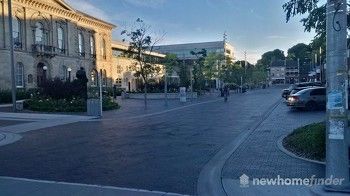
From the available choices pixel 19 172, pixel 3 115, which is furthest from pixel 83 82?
pixel 19 172

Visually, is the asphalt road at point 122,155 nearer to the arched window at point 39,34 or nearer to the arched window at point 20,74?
the arched window at point 20,74

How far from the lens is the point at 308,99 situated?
2759 centimetres

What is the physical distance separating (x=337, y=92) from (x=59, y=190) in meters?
5.16

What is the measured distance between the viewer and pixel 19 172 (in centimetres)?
988

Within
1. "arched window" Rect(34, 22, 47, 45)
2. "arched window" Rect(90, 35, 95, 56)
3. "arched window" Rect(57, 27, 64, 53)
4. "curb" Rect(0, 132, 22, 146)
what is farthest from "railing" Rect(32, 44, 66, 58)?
"curb" Rect(0, 132, 22, 146)

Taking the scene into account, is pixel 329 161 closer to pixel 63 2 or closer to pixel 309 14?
pixel 309 14

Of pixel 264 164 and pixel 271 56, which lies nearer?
pixel 264 164

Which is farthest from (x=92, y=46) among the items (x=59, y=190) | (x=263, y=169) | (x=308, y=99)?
(x=59, y=190)

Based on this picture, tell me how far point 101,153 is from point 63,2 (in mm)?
55968

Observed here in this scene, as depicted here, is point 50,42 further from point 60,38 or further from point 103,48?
point 103,48

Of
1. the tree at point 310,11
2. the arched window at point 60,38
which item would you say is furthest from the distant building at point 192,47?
the tree at point 310,11

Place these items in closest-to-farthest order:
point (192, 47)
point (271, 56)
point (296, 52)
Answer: point (192, 47) < point (296, 52) < point (271, 56)

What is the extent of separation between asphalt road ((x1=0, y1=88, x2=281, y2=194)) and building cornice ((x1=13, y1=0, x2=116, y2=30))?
42720 mm

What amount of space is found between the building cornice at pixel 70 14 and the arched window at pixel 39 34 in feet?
8.13
